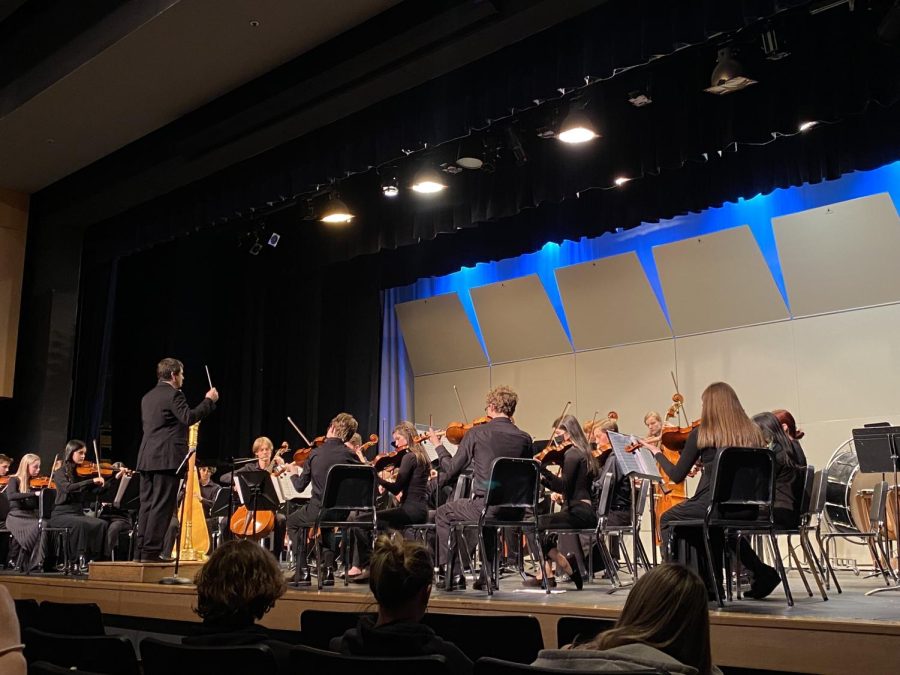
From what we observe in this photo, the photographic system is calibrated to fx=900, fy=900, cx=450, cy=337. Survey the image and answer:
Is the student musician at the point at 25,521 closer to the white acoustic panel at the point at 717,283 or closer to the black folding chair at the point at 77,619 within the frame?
the black folding chair at the point at 77,619

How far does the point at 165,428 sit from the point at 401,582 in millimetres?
4483

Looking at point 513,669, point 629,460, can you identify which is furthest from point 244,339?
point 513,669

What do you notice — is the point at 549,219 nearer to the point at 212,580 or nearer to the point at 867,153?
the point at 867,153

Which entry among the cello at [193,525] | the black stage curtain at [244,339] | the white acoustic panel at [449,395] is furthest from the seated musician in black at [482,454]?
the black stage curtain at [244,339]

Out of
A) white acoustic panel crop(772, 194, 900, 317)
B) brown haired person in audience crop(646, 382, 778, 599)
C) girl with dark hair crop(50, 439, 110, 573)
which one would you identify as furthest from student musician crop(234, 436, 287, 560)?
white acoustic panel crop(772, 194, 900, 317)

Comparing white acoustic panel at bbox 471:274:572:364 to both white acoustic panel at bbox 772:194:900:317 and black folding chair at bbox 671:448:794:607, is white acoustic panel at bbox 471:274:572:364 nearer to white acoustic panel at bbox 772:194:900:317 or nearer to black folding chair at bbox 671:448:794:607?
white acoustic panel at bbox 772:194:900:317

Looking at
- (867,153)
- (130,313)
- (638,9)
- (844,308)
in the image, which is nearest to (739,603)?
(638,9)

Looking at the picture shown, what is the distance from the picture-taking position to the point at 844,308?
9000mm

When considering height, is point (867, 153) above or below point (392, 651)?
above

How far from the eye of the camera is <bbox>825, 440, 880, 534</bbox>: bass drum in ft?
26.9

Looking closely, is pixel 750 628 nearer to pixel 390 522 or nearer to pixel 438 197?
pixel 390 522

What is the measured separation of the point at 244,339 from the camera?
1275 cm

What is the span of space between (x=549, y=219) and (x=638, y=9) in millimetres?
4666

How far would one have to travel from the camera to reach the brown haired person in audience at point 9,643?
182 cm
